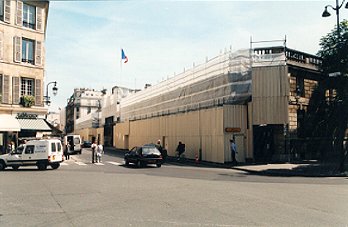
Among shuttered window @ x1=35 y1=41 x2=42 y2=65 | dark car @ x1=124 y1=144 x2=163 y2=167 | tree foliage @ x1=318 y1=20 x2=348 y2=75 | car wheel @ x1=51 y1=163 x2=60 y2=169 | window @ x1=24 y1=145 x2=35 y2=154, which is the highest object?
shuttered window @ x1=35 y1=41 x2=42 y2=65

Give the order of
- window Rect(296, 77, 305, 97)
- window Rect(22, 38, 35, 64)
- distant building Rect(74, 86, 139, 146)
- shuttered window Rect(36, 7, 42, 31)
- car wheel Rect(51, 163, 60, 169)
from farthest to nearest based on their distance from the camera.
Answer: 1. distant building Rect(74, 86, 139, 146)
2. shuttered window Rect(36, 7, 42, 31)
3. window Rect(22, 38, 35, 64)
4. window Rect(296, 77, 305, 97)
5. car wheel Rect(51, 163, 60, 169)

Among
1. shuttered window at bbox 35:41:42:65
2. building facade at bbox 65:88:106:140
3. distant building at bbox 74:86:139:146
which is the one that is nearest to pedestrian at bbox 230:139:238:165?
shuttered window at bbox 35:41:42:65

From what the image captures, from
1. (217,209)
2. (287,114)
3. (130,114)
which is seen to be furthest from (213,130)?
(130,114)

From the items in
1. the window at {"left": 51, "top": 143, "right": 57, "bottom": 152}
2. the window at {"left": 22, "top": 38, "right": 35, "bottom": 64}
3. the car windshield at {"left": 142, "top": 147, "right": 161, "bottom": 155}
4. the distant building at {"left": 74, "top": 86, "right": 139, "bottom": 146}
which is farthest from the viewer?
the distant building at {"left": 74, "top": 86, "right": 139, "bottom": 146}

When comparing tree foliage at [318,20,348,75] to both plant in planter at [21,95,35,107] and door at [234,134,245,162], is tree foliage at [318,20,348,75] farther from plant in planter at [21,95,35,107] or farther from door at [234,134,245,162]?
plant in planter at [21,95,35,107]

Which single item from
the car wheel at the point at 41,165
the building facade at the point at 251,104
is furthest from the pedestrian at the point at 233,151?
the car wheel at the point at 41,165

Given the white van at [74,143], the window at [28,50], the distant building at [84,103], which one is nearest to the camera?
the window at [28,50]

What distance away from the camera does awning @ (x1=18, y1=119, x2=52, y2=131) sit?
28812mm

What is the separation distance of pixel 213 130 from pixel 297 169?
7.32 meters

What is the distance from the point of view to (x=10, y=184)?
14.2 meters

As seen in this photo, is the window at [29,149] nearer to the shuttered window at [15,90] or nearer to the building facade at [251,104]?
the shuttered window at [15,90]

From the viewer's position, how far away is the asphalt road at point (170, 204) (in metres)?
7.91

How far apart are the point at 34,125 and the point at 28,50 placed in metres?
6.82

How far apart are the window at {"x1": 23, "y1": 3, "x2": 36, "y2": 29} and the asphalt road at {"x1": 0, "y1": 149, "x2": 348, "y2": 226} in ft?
67.1
